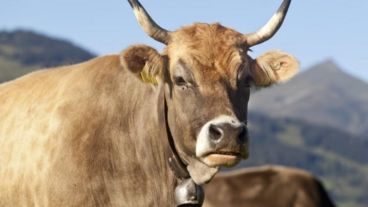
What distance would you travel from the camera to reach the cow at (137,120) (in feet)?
35.3

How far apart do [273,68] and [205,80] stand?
5.57 ft

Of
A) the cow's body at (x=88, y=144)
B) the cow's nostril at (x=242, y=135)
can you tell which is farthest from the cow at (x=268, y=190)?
the cow's nostril at (x=242, y=135)

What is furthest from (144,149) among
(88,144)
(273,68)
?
(273,68)

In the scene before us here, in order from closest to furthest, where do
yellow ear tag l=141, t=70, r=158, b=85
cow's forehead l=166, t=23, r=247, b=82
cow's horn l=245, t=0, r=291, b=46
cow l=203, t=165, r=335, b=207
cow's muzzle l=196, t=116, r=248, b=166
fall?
1. cow's muzzle l=196, t=116, r=248, b=166
2. cow's forehead l=166, t=23, r=247, b=82
3. yellow ear tag l=141, t=70, r=158, b=85
4. cow's horn l=245, t=0, r=291, b=46
5. cow l=203, t=165, r=335, b=207

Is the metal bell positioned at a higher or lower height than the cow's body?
lower

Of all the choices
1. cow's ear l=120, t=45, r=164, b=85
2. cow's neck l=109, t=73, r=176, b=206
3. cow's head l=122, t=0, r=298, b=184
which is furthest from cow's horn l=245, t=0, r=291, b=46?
cow's neck l=109, t=73, r=176, b=206

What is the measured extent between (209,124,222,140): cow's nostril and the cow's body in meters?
1.36

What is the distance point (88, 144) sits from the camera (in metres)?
11.1

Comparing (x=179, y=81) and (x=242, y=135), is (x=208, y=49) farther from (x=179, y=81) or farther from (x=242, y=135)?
(x=242, y=135)

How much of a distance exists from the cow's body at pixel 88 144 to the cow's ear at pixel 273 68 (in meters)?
1.41

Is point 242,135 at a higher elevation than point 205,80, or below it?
below

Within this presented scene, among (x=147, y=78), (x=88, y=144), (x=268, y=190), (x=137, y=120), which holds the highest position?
(x=147, y=78)

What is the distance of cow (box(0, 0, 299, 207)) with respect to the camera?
1077 cm

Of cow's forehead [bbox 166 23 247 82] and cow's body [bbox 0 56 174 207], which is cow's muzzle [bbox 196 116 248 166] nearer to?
cow's forehead [bbox 166 23 247 82]
